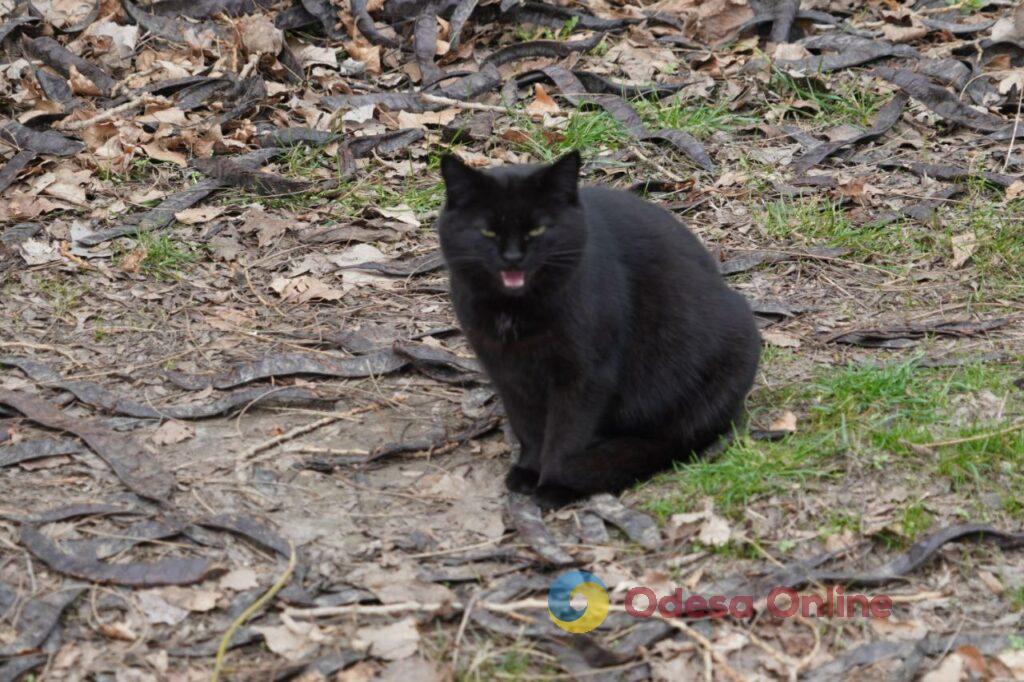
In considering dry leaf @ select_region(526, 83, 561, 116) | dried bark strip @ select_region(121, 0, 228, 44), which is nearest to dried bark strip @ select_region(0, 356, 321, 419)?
dry leaf @ select_region(526, 83, 561, 116)

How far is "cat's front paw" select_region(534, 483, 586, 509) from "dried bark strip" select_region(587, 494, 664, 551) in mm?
63

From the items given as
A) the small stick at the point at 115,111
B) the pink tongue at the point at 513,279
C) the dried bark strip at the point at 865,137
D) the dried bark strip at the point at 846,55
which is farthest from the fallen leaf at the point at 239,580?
the dried bark strip at the point at 846,55

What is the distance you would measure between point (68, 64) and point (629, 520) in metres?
4.60

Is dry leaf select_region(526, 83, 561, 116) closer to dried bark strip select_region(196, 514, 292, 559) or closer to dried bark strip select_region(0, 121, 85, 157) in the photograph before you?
dried bark strip select_region(0, 121, 85, 157)

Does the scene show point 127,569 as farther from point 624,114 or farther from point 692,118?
point 692,118

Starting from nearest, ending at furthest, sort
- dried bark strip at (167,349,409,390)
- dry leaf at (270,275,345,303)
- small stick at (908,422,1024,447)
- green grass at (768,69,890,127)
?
small stick at (908,422,1024,447), dried bark strip at (167,349,409,390), dry leaf at (270,275,345,303), green grass at (768,69,890,127)

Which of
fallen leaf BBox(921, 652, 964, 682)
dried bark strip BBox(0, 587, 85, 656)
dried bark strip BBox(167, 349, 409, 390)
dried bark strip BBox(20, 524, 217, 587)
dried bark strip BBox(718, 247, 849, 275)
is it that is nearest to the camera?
fallen leaf BBox(921, 652, 964, 682)

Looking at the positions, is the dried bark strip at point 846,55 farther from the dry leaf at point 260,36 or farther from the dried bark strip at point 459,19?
the dry leaf at point 260,36

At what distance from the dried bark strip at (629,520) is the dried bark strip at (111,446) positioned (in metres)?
1.45

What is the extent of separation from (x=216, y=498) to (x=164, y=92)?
3.48 metres

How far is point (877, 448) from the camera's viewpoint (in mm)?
3898

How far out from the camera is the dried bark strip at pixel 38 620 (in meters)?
3.14

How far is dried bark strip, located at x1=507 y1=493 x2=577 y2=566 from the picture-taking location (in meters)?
3.58

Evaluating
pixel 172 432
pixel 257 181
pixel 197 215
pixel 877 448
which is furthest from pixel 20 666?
pixel 257 181
